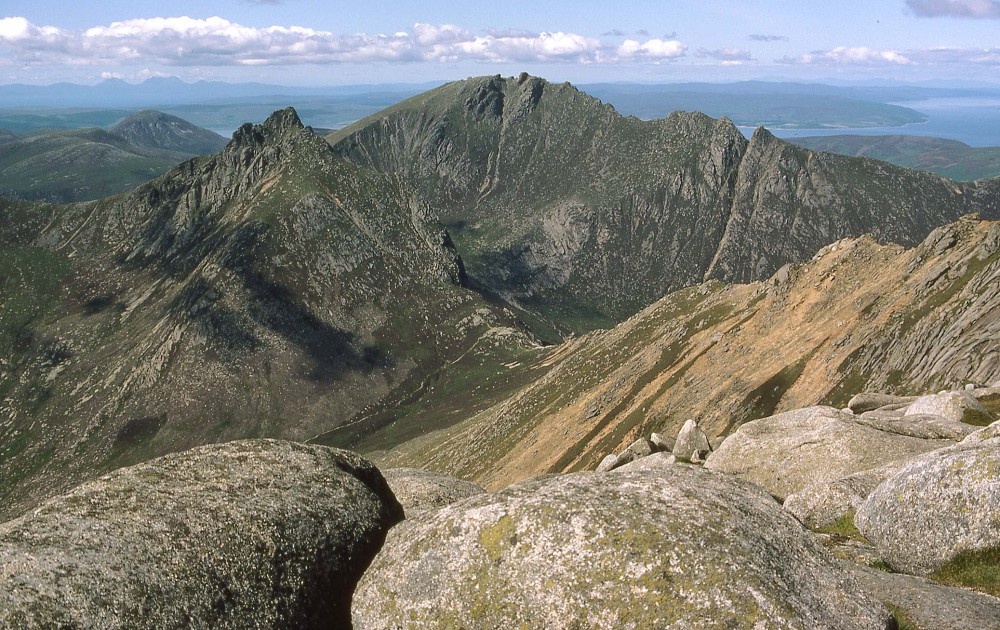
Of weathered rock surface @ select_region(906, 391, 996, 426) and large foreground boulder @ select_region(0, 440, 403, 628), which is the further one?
weathered rock surface @ select_region(906, 391, 996, 426)

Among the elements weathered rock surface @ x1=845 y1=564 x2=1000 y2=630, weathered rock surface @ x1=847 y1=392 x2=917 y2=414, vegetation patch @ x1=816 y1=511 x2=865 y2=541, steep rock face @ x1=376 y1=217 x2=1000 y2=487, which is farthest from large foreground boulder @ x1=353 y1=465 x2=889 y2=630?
steep rock face @ x1=376 y1=217 x2=1000 y2=487

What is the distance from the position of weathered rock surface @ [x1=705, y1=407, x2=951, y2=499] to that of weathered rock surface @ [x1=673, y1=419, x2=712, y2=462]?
3.84 m

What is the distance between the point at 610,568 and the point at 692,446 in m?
31.0

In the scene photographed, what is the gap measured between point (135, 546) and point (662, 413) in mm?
93898

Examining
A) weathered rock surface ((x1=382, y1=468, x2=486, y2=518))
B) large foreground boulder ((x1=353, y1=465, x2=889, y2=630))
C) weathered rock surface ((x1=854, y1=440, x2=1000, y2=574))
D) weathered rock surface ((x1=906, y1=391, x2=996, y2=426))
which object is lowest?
weathered rock surface ((x1=906, y1=391, x2=996, y2=426))

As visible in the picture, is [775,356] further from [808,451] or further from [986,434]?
[986,434]

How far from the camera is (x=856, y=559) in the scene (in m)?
20.4

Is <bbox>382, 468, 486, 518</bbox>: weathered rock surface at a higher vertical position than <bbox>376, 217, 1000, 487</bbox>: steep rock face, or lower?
higher

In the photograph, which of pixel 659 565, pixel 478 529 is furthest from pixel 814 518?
pixel 478 529

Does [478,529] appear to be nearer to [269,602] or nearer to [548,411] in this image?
[269,602]

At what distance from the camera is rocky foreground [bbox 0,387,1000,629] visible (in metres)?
14.6

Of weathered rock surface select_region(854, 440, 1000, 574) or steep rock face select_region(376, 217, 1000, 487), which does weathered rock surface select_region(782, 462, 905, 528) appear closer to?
weathered rock surface select_region(854, 440, 1000, 574)

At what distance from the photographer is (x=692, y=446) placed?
44.2 meters

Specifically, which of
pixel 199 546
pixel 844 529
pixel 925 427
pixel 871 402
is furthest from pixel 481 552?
pixel 871 402
